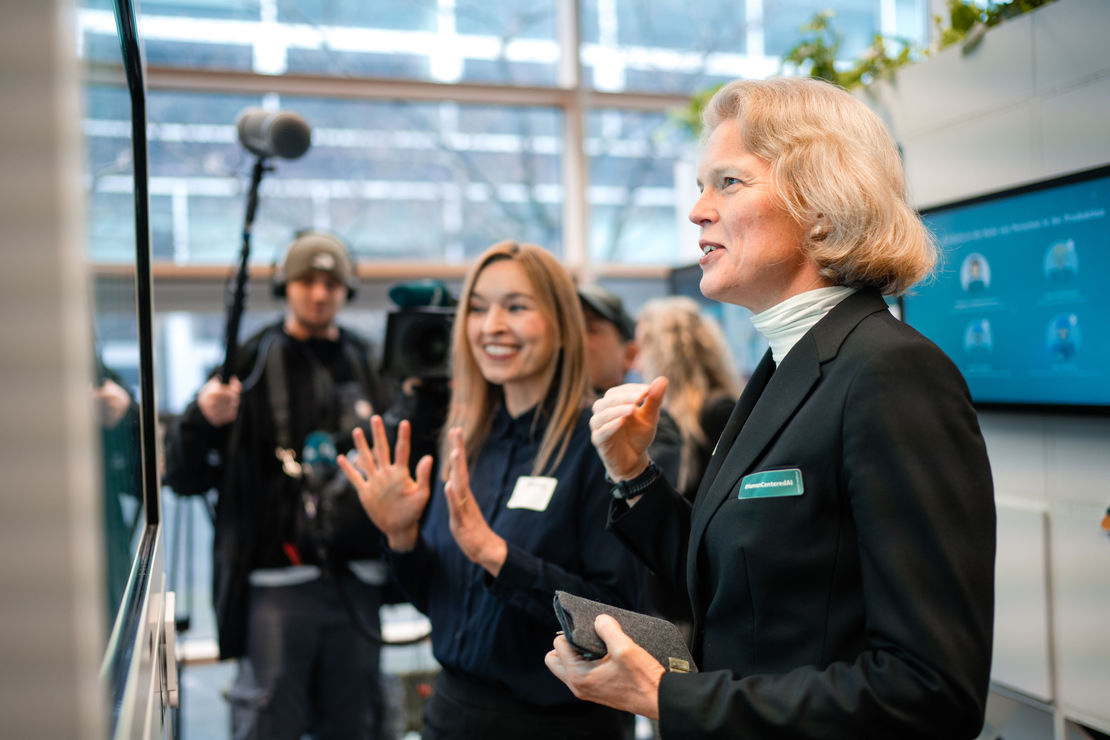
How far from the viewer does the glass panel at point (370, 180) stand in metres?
4.43

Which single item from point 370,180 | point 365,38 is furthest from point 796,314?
point 365,38

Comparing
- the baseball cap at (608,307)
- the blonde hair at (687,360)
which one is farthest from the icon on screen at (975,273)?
the baseball cap at (608,307)

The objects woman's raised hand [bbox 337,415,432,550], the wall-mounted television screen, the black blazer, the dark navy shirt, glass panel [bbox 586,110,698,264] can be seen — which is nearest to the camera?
the black blazer

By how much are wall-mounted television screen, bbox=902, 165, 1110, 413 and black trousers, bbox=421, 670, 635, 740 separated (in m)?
1.36

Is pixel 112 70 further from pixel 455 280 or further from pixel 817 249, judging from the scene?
pixel 455 280

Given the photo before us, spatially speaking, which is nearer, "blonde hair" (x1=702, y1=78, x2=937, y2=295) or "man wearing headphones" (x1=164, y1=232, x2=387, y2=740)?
"blonde hair" (x1=702, y1=78, x2=937, y2=295)

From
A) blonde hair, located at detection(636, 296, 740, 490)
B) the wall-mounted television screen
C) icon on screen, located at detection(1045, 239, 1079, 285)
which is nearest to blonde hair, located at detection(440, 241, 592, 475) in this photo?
the wall-mounted television screen

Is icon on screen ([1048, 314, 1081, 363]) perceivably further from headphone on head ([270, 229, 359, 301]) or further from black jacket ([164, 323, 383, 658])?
headphone on head ([270, 229, 359, 301])

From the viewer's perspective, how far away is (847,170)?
1137 millimetres

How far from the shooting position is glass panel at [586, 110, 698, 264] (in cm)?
514

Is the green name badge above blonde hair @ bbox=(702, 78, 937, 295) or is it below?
below

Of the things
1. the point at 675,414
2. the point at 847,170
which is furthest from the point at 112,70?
the point at 675,414

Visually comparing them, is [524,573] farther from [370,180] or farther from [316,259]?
[370,180]

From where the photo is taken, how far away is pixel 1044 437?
7.87 feet
